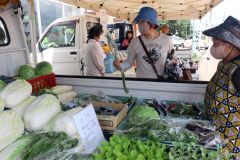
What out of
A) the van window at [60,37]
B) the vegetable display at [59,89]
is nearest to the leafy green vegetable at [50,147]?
the vegetable display at [59,89]

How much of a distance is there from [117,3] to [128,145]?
6.02 meters

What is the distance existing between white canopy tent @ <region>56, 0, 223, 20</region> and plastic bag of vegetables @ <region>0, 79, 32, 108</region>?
404 cm

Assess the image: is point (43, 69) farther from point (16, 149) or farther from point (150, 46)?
point (16, 149)

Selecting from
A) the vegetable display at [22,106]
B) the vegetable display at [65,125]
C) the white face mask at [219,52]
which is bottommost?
the vegetable display at [65,125]

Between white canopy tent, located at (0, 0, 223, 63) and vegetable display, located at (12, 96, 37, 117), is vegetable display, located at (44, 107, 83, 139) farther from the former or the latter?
white canopy tent, located at (0, 0, 223, 63)

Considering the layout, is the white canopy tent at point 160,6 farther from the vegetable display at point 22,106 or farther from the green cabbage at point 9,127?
the green cabbage at point 9,127

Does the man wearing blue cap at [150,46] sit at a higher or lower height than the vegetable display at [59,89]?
higher

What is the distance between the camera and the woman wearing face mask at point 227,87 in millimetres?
1680

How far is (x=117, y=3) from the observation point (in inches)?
271

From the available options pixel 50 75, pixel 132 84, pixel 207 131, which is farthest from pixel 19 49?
pixel 207 131

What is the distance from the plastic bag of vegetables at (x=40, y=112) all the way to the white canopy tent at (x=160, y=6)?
4241 millimetres

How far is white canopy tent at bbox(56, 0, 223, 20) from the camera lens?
650 cm

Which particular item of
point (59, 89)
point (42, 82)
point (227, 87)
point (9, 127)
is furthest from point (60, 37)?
point (227, 87)

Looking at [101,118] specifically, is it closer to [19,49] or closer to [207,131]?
[207,131]
